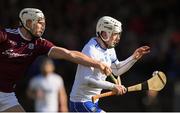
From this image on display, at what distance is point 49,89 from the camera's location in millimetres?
15836

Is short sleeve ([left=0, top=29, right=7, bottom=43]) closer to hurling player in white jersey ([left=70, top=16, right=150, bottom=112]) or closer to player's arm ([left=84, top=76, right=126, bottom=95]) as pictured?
hurling player in white jersey ([left=70, top=16, right=150, bottom=112])

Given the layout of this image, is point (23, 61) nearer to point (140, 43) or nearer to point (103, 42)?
point (103, 42)

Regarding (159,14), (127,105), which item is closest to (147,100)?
(127,105)

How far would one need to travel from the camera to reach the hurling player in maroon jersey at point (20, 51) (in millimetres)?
11188

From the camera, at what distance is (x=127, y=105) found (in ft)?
58.0

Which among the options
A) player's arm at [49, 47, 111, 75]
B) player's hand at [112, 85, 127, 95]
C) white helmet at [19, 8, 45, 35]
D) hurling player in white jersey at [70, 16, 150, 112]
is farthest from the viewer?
hurling player in white jersey at [70, 16, 150, 112]

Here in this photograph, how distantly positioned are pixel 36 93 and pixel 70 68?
2.33m

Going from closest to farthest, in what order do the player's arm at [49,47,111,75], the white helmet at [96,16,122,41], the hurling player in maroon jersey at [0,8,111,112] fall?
the player's arm at [49,47,111,75] < the hurling player in maroon jersey at [0,8,111,112] < the white helmet at [96,16,122,41]

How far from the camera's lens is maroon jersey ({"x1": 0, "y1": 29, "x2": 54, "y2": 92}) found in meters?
11.2

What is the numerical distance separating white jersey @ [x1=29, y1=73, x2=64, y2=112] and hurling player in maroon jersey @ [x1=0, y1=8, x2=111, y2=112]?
172 inches

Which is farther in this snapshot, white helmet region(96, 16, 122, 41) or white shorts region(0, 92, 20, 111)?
white helmet region(96, 16, 122, 41)

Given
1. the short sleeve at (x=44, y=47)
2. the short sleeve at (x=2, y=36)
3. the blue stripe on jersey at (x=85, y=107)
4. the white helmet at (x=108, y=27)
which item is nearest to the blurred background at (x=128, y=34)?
the white helmet at (x=108, y=27)

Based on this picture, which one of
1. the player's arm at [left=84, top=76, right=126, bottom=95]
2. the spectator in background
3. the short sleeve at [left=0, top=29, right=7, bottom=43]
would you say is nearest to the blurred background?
the spectator in background

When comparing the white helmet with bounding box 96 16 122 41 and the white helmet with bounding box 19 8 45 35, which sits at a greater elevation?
the white helmet with bounding box 19 8 45 35
